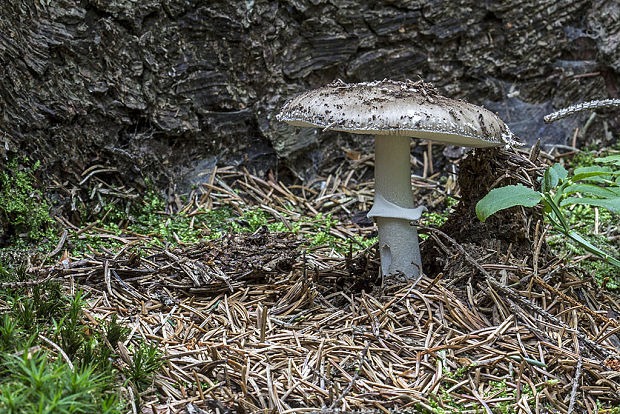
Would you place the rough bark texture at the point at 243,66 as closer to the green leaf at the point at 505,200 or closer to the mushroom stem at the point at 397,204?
the mushroom stem at the point at 397,204

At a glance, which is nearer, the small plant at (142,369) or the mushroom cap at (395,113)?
the small plant at (142,369)

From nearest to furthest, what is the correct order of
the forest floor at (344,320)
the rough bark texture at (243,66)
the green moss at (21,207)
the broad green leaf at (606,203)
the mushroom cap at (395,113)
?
the forest floor at (344,320)
the broad green leaf at (606,203)
the mushroom cap at (395,113)
the green moss at (21,207)
the rough bark texture at (243,66)

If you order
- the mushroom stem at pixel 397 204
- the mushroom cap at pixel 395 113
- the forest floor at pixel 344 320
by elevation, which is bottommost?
the forest floor at pixel 344 320

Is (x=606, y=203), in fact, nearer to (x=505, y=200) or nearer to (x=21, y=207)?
(x=505, y=200)

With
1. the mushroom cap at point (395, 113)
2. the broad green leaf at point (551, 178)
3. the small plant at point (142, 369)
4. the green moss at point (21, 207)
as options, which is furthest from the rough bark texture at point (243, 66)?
the broad green leaf at point (551, 178)

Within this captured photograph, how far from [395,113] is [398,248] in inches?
34.5

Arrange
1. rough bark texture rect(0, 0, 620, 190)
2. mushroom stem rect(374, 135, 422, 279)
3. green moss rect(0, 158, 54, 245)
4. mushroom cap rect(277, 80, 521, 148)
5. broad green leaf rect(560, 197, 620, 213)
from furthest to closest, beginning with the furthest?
rough bark texture rect(0, 0, 620, 190) → green moss rect(0, 158, 54, 245) → mushroom stem rect(374, 135, 422, 279) → mushroom cap rect(277, 80, 521, 148) → broad green leaf rect(560, 197, 620, 213)

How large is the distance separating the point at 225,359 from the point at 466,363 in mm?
970

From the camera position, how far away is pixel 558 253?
3631 mm

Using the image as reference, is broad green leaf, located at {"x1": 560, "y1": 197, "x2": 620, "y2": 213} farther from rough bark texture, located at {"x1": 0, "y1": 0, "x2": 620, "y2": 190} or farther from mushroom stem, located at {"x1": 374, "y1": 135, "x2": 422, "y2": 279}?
rough bark texture, located at {"x1": 0, "y1": 0, "x2": 620, "y2": 190}

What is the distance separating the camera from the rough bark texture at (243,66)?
378 centimetres

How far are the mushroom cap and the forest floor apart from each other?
612mm

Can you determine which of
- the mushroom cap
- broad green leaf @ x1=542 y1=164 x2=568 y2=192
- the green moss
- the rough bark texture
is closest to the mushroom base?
the mushroom cap

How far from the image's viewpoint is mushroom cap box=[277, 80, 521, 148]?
7.90 ft
